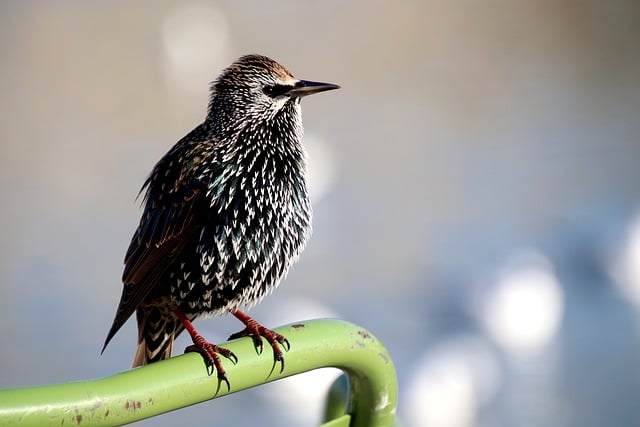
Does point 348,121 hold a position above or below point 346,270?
above

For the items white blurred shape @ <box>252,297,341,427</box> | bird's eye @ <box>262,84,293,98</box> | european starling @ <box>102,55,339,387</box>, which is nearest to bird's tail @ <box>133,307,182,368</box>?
european starling @ <box>102,55,339,387</box>

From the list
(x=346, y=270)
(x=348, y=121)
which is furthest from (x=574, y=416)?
(x=348, y=121)

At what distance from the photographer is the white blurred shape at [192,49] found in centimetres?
414

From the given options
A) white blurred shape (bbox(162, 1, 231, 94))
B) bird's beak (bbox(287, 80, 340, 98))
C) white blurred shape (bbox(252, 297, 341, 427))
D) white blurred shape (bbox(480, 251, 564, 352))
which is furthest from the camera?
white blurred shape (bbox(162, 1, 231, 94))

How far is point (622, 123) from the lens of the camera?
15.5ft

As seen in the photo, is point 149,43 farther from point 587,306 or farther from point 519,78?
point 587,306

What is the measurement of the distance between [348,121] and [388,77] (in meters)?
0.36

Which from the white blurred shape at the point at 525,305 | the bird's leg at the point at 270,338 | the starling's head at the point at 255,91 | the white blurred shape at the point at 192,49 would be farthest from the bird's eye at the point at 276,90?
the white blurred shape at the point at 192,49

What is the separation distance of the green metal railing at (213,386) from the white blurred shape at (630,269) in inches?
111

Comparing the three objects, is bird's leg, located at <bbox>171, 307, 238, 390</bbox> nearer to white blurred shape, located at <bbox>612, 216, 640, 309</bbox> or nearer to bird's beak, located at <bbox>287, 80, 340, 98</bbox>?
bird's beak, located at <bbox>287, 80, 340, 98</bbox>

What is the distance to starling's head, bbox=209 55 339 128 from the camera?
1.48 m

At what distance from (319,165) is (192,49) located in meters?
0.75

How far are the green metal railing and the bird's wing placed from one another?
249 mm

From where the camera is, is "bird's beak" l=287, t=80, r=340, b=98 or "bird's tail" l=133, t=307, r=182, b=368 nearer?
"bird's beak" l=287, t=80, r=340, b=98
